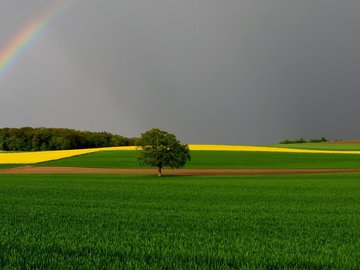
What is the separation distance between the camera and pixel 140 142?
185 ft

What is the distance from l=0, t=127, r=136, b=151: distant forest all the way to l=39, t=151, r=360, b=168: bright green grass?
1345 inches

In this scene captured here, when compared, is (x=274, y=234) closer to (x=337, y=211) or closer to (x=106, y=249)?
(x=106, y=249)

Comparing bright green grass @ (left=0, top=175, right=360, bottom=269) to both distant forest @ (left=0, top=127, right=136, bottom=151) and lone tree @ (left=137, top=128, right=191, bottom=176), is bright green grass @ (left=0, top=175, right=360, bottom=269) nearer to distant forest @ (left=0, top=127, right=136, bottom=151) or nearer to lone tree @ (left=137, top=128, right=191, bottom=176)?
lone tree @ (left=137, top=128, right=191, bottom=176)

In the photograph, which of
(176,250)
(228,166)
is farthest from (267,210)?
(228,166)

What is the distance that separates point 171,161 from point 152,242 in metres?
44.7

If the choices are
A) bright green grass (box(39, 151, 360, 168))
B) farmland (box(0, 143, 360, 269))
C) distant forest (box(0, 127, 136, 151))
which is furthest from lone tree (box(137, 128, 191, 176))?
distant forest (box(0, 127, 136, 151))

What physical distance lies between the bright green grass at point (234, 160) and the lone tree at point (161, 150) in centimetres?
1540

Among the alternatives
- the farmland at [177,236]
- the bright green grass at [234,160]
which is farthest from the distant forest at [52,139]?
the farmland at [177,236]

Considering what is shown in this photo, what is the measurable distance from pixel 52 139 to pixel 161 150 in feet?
241

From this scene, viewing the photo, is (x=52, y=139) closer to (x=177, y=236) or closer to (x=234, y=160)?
(x=234, y=160)

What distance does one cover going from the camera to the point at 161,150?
5534 cm

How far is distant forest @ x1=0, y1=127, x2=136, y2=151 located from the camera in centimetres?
12133

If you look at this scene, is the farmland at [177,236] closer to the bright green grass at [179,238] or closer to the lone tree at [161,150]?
the bright green grass at [179,238]

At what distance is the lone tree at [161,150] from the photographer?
2179 inches
